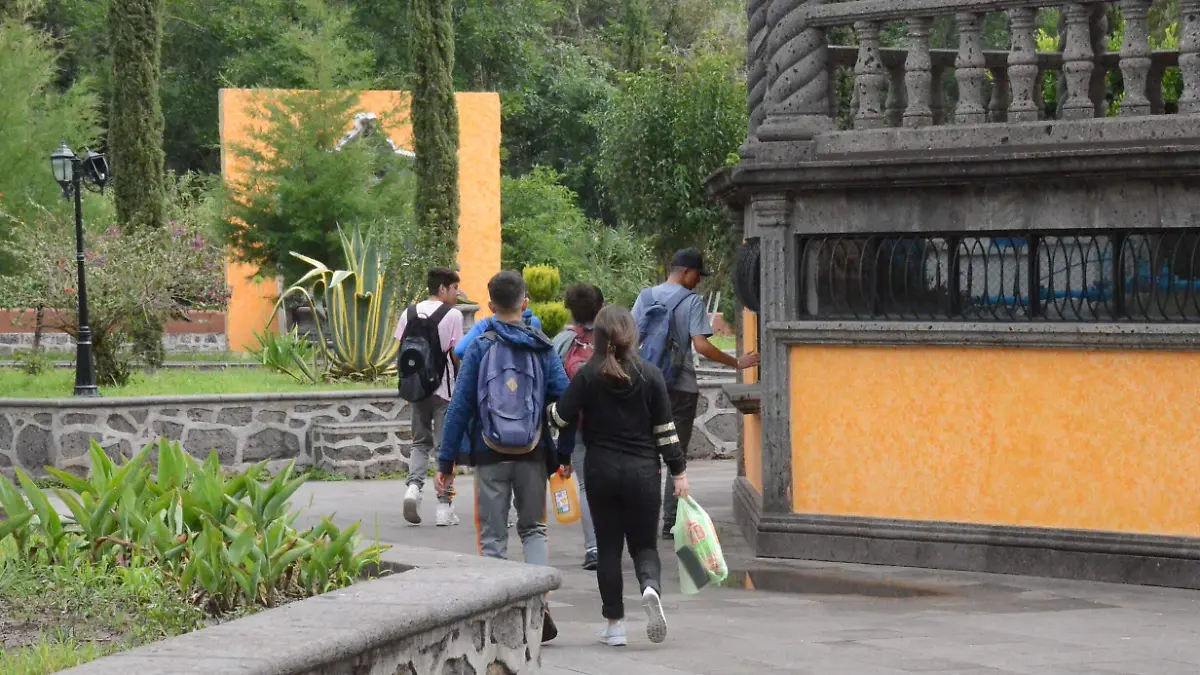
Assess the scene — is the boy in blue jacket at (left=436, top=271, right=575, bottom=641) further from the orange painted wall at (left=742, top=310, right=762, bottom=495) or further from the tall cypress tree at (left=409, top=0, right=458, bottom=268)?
the tall cypress tree at (left=409, top=0, right=458, bottom=268)

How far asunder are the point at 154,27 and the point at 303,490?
35.8 feet

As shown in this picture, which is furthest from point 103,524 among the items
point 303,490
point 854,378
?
point 303,490

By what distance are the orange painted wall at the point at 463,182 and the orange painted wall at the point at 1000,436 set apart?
80.8ft

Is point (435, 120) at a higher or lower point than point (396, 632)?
higher

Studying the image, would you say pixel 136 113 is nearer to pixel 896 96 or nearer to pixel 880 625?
pixel 896 96

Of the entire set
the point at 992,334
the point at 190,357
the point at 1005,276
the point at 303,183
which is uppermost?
the point at 303,183

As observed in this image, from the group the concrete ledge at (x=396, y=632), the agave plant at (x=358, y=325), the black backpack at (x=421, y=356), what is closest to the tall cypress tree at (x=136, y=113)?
the agave plant at (x=358, y=325)

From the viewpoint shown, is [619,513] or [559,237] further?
[559,237]

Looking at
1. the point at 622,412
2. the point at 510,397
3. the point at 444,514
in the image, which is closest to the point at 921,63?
the point at 622,412

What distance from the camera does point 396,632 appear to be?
5.66 m

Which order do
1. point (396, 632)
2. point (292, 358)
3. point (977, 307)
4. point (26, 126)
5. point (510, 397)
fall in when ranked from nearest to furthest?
point (396, 632), point (510, 397), point (977, 307), point (292, 358), point (26, 126)

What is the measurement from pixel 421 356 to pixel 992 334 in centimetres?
436

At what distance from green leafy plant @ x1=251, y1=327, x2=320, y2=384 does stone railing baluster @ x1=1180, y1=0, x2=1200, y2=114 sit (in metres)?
11.3

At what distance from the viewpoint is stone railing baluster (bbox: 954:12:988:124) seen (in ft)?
34.6
